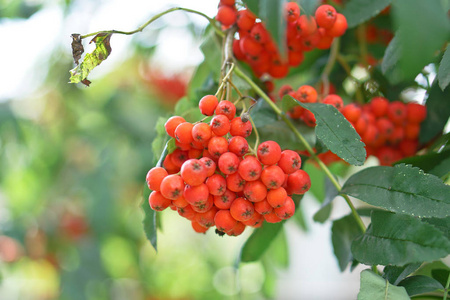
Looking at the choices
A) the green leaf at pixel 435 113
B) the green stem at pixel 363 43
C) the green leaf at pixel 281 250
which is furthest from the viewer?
the green leaf at pixel 281 250

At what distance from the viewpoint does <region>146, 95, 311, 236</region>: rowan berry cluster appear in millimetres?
452

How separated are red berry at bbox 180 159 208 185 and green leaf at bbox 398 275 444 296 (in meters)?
0.27

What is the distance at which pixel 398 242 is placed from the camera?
0.44 meters

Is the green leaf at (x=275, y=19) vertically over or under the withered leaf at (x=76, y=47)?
over

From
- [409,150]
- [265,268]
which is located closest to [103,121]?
[265,268]

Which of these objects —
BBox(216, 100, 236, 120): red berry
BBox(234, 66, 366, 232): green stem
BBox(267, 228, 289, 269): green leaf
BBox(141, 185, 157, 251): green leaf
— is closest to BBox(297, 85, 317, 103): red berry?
BBox(234, 66, 366, 232): green stem

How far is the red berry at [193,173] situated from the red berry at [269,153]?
68 mm

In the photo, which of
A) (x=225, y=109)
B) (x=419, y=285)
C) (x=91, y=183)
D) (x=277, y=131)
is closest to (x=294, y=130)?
(x=277, y=131)

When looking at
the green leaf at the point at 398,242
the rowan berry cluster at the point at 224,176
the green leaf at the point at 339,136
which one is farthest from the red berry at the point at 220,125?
the green leaf at the point at 398,242

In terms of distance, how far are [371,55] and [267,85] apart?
0.27 metres

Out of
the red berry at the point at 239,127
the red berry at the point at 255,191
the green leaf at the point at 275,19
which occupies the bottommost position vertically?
the red berry at the point at 255,191

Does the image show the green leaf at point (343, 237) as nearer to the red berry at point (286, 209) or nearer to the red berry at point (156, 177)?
the red berry at point (286, 209)

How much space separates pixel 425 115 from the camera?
66cm

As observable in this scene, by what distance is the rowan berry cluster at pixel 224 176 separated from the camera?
17.8 inches
